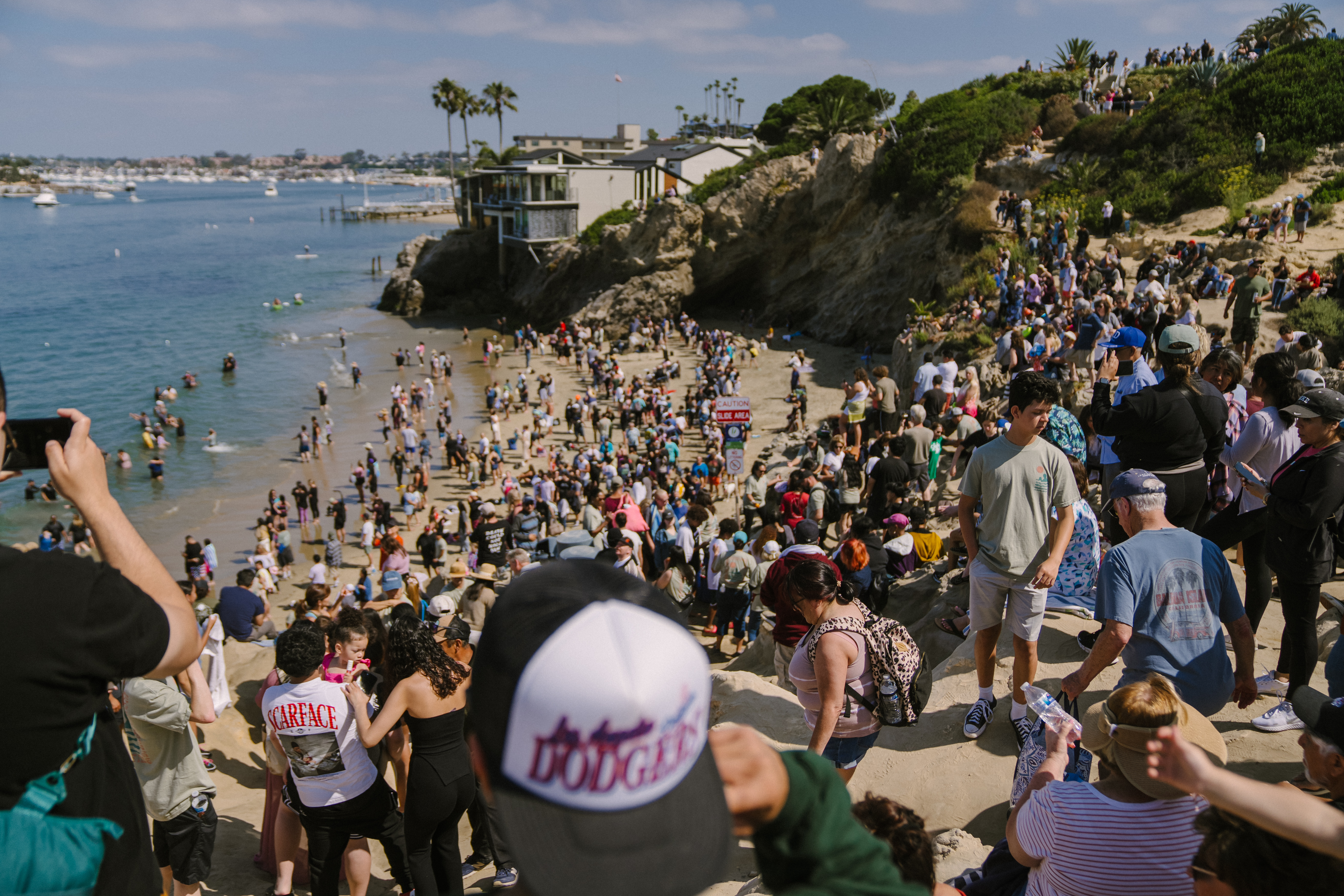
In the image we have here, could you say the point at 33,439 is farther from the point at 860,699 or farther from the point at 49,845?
the point at 860,699

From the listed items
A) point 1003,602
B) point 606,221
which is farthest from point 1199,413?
point 606,221

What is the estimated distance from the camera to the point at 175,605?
5.24 ft

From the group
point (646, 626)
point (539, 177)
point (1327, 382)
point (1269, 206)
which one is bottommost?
point (1327, 382)

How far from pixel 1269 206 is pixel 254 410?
125ft

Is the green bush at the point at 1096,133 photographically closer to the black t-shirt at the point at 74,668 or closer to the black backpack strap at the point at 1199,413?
the black backpack strap at the point at 1199,413

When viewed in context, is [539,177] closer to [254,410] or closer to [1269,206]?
[254,410]

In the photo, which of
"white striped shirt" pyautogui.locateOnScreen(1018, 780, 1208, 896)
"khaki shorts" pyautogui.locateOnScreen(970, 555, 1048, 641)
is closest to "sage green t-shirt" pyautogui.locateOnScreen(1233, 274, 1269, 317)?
"khaki shorts" pyautogui.locateOnScreen(970, 555, 1048, 641)

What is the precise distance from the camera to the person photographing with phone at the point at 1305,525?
420 centimetres

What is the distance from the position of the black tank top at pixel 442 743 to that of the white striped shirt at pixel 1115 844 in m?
2.57

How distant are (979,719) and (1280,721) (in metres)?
1.59

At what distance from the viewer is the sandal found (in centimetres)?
686

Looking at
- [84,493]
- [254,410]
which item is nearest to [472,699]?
[84,493]

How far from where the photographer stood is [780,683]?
21.1 ft

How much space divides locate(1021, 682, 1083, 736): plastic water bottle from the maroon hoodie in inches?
46.6
